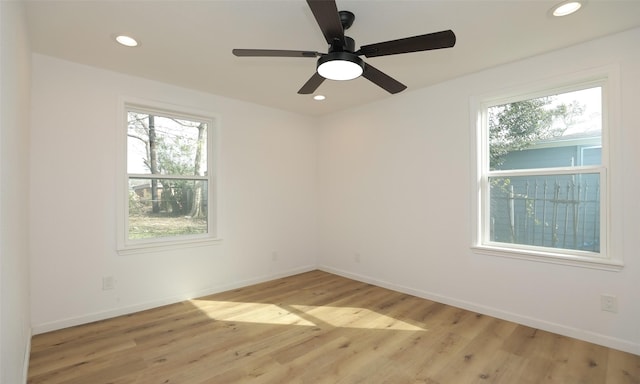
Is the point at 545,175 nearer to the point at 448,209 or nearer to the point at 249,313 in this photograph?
the point at 448,209

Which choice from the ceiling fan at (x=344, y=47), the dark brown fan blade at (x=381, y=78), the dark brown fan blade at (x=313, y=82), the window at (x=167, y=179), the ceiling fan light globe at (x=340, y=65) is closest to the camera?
the ceiling fan at (x=344, y=47)

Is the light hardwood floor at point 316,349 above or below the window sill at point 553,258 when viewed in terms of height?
below

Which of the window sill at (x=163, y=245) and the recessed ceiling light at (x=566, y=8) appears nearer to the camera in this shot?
the recessed ceiling light at (x=566, y=8)

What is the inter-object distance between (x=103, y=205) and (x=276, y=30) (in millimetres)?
2395

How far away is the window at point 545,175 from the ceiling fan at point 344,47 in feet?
5.72

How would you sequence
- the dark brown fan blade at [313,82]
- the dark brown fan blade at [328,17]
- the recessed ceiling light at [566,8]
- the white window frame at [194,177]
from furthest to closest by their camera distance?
the white window frame at [194,177] → the dark brown fan blade at [313,82] → the recessed ceiling light at [566,8] → the dark brown fan blade at [328,17]

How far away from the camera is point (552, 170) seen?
284cm

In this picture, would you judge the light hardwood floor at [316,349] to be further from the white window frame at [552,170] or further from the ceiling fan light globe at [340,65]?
the ceiling fan light globe at [340,65]

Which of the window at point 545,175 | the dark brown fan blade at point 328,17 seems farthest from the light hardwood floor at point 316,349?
the dark brown fan blade at point 328,17

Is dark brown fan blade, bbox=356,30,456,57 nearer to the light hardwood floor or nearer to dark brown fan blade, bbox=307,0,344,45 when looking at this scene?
dark brown fan blade, bbox=307,0,344,45

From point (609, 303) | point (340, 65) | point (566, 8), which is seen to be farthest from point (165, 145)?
point (609, 303)

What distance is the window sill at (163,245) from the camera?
10.6 ft

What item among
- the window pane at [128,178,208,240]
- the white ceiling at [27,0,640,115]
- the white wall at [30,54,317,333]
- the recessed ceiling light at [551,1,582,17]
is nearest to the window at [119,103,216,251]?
the window pane at [128,178,208,240]

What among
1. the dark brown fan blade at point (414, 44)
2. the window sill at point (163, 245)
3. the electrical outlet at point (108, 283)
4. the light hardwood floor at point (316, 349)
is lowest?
the light hardwood floor at point (316, 349)
